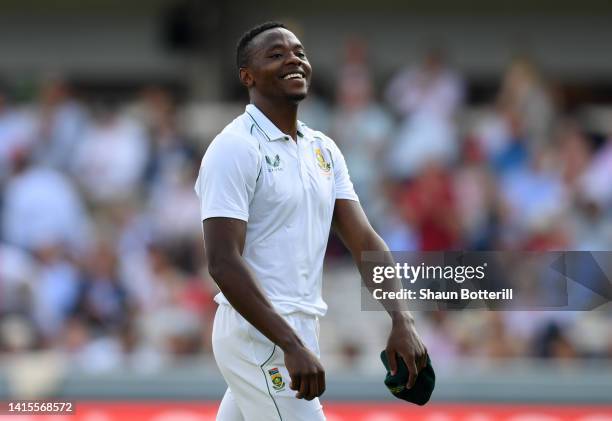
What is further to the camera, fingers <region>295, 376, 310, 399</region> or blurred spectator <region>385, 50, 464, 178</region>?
blurred spectator <region>385, 50, 464, 178</region>

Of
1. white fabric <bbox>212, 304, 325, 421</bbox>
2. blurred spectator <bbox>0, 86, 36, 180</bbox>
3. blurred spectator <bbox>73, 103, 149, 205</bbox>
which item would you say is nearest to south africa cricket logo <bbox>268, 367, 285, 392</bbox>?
white fabric <bbox>212, 304, 325, 421</bbox>

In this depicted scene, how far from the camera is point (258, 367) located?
4840mm

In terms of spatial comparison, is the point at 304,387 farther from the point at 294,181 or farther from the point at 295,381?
the point at 294,181

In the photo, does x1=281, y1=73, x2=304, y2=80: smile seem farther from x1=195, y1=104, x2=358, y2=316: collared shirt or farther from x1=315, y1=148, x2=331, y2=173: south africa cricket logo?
x1=315, y1=148, x2=331, y2=173: south africa cricket logo

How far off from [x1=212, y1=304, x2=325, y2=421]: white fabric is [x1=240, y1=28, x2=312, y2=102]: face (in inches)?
34.7

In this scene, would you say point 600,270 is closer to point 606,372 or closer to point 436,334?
point 606,372

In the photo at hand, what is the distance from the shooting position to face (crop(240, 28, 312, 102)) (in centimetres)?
493

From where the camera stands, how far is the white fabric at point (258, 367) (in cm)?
483

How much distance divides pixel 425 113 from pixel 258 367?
23.2ft

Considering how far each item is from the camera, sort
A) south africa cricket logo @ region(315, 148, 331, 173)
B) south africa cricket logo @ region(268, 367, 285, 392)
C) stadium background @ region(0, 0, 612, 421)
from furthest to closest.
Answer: stadium background @ region(0, 0, 612, 421) < south africa cricket logo @ region(315, 148, 331, 173) < south africa cricket logo @ region(268, 367, 285, 392)

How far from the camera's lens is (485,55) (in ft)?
45.2

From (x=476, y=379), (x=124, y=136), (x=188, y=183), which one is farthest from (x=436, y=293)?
(x=124, y=136)

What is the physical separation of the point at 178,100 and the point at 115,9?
1.36 m

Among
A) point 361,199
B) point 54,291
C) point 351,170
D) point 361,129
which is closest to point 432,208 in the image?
point 361,199
